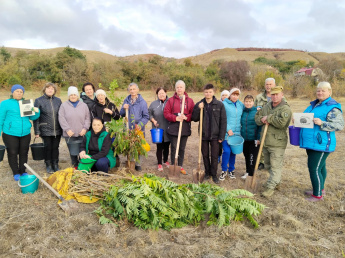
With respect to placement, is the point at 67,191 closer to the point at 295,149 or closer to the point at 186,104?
the point at 186,104

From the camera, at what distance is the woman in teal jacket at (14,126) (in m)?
4.32

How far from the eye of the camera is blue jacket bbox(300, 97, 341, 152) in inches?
138

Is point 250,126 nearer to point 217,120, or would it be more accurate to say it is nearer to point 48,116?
point 217,120

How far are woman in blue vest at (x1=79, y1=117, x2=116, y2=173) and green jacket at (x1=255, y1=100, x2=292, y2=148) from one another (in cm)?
271

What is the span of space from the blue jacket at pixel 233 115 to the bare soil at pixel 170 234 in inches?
54.1

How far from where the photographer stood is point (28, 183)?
156 inches

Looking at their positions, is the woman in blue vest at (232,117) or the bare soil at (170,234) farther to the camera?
the woman in blue vest at (232,117)

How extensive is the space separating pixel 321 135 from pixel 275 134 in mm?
683

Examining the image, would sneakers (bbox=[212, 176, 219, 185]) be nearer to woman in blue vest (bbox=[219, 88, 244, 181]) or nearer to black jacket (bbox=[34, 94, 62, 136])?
woman in blue vest (bbox=[219, 88, 244, 181])

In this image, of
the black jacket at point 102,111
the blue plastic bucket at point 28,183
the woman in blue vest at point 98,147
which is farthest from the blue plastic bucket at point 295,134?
the blue plastic bucket at point 28,183

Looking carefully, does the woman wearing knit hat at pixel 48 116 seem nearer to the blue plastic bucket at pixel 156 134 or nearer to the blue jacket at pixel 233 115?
the blue plastic bucket at pixel 156 134

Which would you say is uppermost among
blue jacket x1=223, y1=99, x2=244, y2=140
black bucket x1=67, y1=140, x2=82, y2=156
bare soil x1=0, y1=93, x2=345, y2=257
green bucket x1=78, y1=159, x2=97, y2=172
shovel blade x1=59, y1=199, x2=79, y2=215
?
blue jacket x1=223, y1=99, x2=244, y2=140

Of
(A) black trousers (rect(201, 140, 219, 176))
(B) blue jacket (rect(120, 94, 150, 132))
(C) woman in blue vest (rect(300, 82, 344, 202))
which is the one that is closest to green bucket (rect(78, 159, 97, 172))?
(B) blue jacket (rect(120, 94, 150, 132))

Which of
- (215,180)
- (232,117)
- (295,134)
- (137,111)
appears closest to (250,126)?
(232,117)
